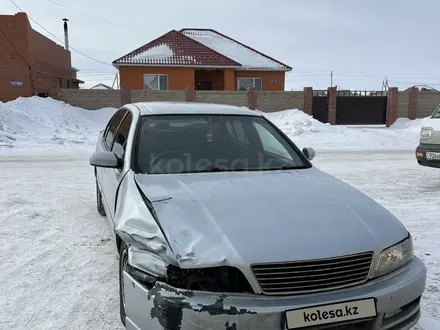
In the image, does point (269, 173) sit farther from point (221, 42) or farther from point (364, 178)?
point (221, 42)

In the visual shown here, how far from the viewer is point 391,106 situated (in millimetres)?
22984

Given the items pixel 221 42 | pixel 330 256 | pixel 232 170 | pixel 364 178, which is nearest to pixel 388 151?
pixel 364 178

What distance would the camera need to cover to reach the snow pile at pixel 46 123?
1398 cm

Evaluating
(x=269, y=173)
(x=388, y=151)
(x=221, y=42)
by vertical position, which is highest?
(x=221, y=42)

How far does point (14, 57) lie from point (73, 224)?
1764 centimetres

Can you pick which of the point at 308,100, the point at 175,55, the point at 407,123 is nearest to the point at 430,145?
the point at 308,100

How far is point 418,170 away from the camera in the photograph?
9273 millimetres

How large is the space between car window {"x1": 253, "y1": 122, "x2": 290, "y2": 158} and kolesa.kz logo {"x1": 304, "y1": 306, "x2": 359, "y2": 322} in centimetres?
194

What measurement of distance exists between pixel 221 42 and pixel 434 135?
1019 inches

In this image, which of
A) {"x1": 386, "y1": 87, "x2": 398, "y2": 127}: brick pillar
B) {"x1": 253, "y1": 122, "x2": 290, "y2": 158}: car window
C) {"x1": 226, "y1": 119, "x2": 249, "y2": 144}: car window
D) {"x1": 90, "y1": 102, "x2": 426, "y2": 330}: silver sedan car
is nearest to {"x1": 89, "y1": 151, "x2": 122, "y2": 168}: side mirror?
{"x1": 90, "y1": 102, "x2": 426, "y2": 330}: silver sedan car

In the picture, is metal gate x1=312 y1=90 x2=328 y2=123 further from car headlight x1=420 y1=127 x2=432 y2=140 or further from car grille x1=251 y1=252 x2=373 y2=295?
car grille x1=251 y1=252 x2=373 y2=295

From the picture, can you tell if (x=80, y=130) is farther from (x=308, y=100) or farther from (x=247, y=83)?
(x=247, y=83)

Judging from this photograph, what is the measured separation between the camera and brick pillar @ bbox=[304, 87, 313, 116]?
22562 millimetres

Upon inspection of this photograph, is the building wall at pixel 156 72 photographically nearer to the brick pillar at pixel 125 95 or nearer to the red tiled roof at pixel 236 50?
the red tiled roof at pixel 236 50
